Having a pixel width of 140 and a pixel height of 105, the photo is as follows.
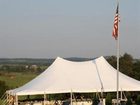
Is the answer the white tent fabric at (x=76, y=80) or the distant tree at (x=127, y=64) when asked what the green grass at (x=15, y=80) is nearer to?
the distant tree at (x=127, y=64)

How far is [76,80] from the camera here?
25.9 meters

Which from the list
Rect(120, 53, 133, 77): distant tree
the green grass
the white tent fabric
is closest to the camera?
the white tent fabric

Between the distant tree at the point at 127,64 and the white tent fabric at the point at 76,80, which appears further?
the distant tree at the point at 127,64

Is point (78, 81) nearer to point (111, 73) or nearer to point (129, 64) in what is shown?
point (111, 73)

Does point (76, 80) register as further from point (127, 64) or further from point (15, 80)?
point (15, 80)

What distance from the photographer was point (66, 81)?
25.6 metres

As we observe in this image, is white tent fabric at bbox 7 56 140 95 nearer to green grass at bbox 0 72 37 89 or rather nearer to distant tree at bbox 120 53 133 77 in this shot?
distant tree at bbox 120 53 133 77

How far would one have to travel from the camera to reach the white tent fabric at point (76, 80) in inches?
973

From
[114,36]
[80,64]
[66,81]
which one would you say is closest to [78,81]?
[66,81]

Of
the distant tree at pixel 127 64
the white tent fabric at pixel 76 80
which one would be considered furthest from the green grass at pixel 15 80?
the white tent fabric at pixel 76 80

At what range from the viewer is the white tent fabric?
24.7 meters

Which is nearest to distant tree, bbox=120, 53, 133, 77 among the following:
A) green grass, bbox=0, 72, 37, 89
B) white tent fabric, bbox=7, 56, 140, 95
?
green grass, bbox=0, 72, 37, 89

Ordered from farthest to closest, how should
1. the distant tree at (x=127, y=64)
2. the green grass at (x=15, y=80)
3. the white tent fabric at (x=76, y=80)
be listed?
the green grass at (x=15, y=80) < the distant tree at (x=127, y=64) < the white tent fabric at (x=76, y=80)

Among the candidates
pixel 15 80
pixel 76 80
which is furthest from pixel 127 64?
pixel 15 80
